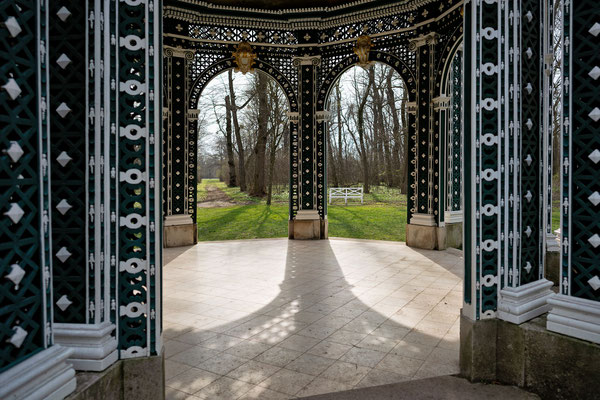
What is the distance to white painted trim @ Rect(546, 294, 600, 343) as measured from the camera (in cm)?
278

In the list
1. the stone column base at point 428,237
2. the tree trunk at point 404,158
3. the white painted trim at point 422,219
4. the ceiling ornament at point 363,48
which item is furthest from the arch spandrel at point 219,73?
the tree trunk at point 404,158

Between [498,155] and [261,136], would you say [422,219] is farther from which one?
[261,136]

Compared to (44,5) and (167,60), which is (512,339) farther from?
(167,60)

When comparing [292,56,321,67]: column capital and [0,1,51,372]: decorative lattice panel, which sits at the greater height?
[292,56,321,67]: column capital

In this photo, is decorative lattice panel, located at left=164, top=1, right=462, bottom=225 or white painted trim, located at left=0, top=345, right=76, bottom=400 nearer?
white painted trim, located at left=0, top=345, right=76, bottom=400

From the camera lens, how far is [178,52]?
1001 centimetres

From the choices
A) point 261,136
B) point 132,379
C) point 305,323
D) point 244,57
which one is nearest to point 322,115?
point 244,57

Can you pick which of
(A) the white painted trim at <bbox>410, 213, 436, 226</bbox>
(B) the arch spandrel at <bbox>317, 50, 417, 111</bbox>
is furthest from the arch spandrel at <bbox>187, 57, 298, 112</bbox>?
(A) the white painted trim at <bbox>410, 213, 436, 226</bbox>

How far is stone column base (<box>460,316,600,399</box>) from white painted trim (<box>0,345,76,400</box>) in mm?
2846

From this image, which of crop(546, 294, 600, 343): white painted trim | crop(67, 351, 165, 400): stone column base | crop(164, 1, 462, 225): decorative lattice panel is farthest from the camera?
crop(164, 1, 462, 225): decorative lattice panel

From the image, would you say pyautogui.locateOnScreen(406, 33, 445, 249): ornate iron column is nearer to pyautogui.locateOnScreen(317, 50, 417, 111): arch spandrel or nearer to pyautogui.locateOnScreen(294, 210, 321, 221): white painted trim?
pyautogui.locateOnScreen(317, 50, 417, 111): arch spandrel

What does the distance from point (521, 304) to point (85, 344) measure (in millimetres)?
3170

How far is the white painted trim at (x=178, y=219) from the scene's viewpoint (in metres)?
9.90

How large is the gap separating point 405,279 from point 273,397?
165 inches
